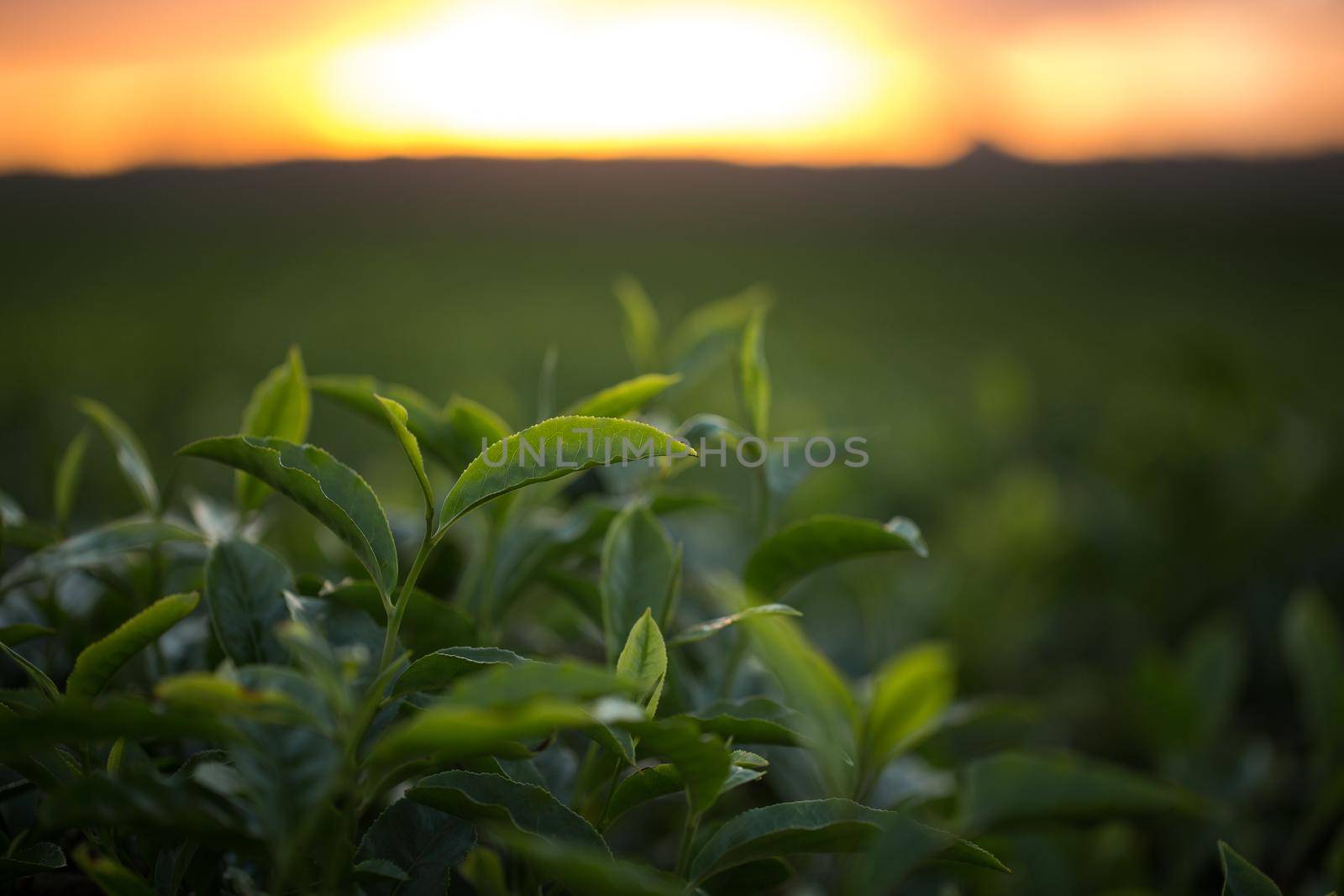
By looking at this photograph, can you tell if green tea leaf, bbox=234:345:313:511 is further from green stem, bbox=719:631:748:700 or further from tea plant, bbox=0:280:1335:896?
green stem, bbox=719:631:748:700

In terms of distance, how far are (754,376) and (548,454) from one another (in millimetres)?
224

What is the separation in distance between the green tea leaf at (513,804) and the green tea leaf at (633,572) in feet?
0.32

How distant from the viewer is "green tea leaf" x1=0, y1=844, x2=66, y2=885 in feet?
1.47

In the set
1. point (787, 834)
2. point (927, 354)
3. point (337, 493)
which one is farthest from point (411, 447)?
point (927, 354)

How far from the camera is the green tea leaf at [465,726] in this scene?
0.32m

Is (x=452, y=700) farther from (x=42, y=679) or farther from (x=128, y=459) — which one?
(x=128, y=459)

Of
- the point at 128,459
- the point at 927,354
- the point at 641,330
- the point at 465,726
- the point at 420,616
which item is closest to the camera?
the point at 465,726

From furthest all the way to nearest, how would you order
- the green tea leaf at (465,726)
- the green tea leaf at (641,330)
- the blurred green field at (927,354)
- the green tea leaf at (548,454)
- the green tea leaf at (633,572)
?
the blurred green field at (927,354)
the green tea leaf at (641,330)
the green tea leaf at (633,572)
the green tea leaf at (548,454)
the green tea leaf at (465,726)

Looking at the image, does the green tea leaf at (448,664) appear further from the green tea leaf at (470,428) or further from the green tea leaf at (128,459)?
the green tea leaf at (128,459)

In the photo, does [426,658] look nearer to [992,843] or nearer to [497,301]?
[992,843]

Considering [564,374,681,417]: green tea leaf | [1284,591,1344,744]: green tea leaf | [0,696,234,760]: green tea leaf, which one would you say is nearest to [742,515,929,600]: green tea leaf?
[564,374,681,417]: green tea leaf

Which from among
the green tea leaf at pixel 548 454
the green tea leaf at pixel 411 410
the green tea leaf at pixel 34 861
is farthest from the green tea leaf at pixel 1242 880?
the green tea leaf at pixel 34 861

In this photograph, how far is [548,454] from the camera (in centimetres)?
43

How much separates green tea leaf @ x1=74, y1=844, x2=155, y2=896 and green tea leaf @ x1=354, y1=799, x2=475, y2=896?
101 millimetres
